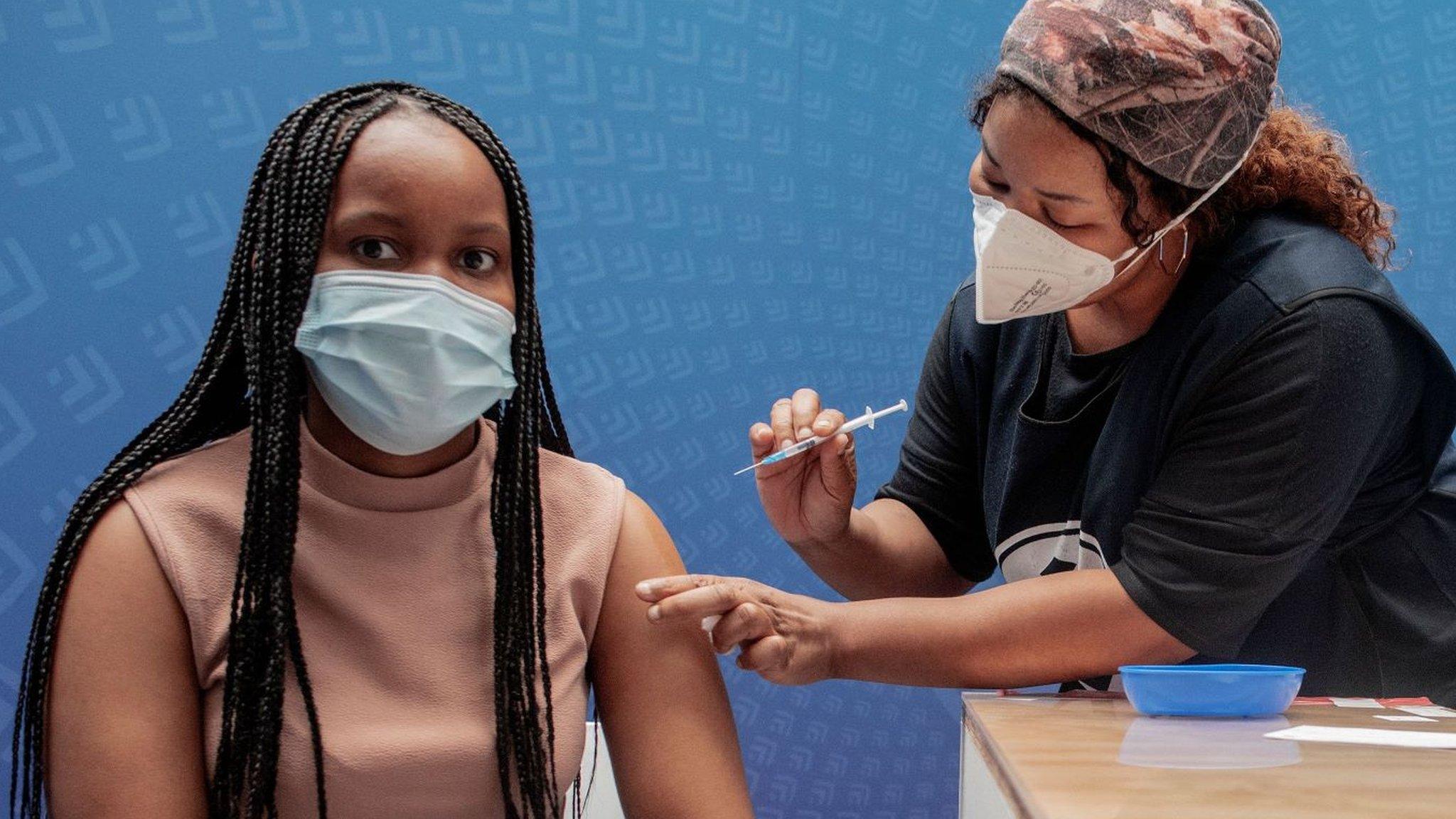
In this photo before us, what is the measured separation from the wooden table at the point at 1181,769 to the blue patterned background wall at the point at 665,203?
1193 millimetres

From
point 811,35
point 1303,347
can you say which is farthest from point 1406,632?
point 811,35

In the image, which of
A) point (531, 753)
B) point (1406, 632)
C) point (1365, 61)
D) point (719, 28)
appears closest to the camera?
point (531, 753)

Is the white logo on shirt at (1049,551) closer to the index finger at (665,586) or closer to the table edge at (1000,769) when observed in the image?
the table edge at (1000,769)

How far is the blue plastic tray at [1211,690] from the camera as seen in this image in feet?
4.16

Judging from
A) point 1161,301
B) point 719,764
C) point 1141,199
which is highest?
point 1141,199

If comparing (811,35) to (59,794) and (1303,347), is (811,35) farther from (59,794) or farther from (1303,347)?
(59,794)

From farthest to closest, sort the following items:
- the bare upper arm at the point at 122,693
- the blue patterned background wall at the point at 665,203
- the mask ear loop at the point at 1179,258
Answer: the blue patterned background wall at the point at 665,203 < the mask ear loop at the point at 1179,258 < the bare upper arm at the point at 122,693

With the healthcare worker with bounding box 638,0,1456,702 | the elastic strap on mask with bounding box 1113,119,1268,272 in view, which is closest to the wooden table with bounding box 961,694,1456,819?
the healthcare worker with bounding box 638,0,1456,702

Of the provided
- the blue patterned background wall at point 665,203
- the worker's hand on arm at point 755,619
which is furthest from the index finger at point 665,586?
the blue patterned background wall at point 665,203

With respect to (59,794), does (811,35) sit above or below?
above

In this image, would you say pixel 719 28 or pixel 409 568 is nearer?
pixel 409 568

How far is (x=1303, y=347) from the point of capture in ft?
4.42

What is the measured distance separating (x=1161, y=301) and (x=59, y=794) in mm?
1232

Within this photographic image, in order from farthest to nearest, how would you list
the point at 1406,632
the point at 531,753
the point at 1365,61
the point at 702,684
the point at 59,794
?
the point at 1365,61
the point at 1406,632
the point at 702,684
the point at 531,753
the point at 59,794
